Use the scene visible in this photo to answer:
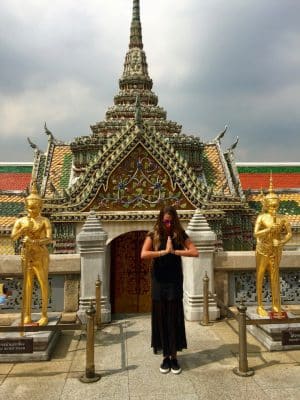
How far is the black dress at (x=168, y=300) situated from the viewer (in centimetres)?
512

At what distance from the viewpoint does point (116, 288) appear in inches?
398

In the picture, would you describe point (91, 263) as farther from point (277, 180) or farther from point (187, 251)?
→ point (277, 180)

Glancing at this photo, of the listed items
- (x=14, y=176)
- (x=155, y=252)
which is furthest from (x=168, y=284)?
(x=14, y=176)

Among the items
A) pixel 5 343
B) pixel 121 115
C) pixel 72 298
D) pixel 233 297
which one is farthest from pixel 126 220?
pixel 121 115

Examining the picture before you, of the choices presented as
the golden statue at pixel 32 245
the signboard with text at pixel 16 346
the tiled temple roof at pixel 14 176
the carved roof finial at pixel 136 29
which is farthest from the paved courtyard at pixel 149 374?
the carved roof finial at pixel 136 29

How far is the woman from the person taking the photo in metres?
5.12

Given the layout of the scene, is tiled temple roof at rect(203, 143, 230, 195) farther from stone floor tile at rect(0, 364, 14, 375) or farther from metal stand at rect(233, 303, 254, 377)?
stone floor tile at rect(0, 364, 14, 375)

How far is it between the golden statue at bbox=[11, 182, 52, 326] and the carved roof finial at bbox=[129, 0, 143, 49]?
17.9 m

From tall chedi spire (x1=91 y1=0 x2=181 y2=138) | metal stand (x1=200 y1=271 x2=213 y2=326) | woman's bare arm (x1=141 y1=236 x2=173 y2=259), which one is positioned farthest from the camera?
tall chedi spire (x1=91 y1=0 x2=181 y2=138)

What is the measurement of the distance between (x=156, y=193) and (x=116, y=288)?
290 centimetres

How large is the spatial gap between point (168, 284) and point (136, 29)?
20.6 meters

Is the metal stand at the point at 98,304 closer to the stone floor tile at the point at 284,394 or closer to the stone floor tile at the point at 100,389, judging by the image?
the stone floor tile at the point at 100,389

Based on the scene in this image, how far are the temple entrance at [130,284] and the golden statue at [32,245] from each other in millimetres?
3930

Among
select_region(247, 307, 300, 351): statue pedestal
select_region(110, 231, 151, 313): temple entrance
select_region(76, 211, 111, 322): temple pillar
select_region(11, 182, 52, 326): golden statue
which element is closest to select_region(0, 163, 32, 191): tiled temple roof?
select_region(110, 231, 151, 313): temple entrance
